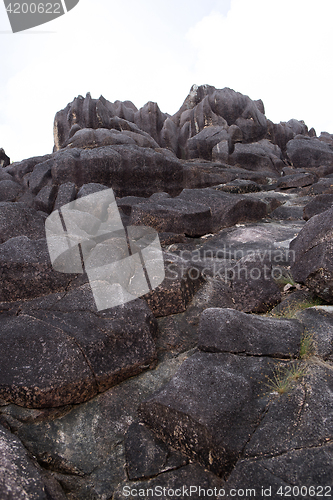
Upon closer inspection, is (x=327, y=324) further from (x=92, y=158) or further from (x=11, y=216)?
(x=92, y=158)

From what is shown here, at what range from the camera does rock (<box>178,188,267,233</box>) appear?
1105 centimetres

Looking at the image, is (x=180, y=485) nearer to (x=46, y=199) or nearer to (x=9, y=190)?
(x=46, y=199)

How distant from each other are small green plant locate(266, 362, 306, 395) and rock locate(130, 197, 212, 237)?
638 cm

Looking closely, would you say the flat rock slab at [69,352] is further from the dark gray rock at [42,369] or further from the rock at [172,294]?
the rock at [172,294]

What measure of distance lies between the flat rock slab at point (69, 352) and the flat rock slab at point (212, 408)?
2.74 ft

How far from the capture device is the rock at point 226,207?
1105 centimetres

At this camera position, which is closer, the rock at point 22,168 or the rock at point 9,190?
the rock at point 9,190

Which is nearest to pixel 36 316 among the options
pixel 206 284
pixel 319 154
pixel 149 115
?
pixel 206 284

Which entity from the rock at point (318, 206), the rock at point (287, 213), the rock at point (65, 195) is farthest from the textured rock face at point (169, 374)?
the rock at point (287, 213)

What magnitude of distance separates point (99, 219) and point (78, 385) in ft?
19.6

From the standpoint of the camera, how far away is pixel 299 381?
379cm

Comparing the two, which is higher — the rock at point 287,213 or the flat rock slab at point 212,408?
the flat rock slab at point 212,408

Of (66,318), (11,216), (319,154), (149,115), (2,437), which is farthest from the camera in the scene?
(149,115)

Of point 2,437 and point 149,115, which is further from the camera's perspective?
point 149,115
